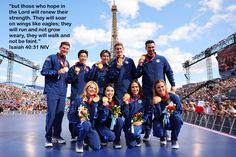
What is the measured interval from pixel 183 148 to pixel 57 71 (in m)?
2.86

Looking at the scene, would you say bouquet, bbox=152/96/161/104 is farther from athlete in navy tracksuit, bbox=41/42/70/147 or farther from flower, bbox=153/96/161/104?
athlete in navy tracksuit, bbox=41/42/70/147

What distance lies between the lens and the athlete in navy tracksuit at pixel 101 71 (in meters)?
5.43

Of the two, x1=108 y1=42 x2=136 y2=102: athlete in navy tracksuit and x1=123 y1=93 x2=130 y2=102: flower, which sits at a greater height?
x1=108 y1=42 x2=136 y2=102: athlete in navy tracksuit

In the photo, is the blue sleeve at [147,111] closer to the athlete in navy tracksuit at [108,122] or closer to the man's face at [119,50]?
the athlete in navy tracksuit at [108,122]

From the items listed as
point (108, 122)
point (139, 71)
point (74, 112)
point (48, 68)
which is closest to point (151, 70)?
point (139, 71)

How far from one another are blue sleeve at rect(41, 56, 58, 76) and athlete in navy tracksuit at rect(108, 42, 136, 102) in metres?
1.16

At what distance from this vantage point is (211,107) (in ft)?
45.3

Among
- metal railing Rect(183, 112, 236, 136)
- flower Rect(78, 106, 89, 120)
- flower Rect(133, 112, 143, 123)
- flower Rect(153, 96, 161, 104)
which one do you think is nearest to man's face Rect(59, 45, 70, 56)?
flower Rect(78, 106, 89, 120)

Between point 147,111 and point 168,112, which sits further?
point 147,111

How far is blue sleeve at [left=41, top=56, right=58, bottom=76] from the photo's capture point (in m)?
5.00

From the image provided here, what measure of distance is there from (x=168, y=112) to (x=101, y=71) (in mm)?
1725

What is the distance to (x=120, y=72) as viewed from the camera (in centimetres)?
529

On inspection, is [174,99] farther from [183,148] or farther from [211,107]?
[211,107]

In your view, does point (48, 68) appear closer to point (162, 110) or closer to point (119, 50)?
point (119, 50)
